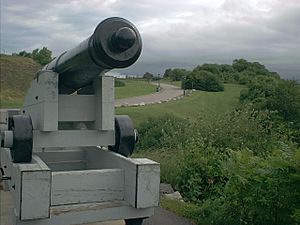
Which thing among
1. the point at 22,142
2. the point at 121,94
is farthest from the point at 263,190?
the point at 121,94

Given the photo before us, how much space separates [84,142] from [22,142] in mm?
686

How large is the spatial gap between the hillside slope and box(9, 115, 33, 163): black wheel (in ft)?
102

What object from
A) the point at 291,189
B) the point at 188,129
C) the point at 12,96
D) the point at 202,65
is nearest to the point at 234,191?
the point at 291,189

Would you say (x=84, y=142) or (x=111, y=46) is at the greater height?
(x=111, y=46)

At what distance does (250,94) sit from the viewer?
3972 cm

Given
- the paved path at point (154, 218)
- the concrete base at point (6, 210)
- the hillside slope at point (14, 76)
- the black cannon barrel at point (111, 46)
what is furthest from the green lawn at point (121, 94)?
the black cannon barrel at point (111, 46)

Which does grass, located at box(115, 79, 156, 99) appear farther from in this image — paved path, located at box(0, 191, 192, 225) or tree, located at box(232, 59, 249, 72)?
paved path, located at box(0, 191, 192, 225)

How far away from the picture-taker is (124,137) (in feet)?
17.9

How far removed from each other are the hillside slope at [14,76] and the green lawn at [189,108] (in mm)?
11528

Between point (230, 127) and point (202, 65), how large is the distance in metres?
64.1

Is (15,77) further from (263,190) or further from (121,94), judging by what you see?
(263,190)

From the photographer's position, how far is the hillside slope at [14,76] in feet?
122

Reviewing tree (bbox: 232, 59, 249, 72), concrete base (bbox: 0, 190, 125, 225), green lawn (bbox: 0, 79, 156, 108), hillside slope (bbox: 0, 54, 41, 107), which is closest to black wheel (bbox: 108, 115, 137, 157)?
concrete base (bbox: 0, 190, 125, 225)

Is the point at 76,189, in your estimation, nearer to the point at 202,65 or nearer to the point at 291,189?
the point at 291,189
